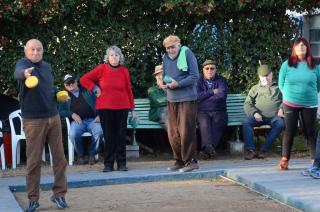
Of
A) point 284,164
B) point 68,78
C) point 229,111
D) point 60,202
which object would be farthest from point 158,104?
point 60,202

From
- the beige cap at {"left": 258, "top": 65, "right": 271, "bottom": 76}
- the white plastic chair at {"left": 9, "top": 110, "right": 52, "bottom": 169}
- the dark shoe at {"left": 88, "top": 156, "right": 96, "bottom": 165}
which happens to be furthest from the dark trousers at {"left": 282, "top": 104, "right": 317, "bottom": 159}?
the white plastic chair at {"left": 9, "top": 110, "right": 52, "bottom": 169}

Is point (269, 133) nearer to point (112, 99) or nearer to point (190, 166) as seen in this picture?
point (190, 166)

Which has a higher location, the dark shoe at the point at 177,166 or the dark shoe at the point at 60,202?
the dark shoe at the point at 177,166

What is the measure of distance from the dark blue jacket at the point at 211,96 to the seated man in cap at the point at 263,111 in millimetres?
389

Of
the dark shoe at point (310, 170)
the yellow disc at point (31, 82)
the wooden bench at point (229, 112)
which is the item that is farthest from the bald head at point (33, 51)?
the wooden bench at point (229, 112)

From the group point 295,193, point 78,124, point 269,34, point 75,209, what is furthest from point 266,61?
point 75,209

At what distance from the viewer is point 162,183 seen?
333 inches

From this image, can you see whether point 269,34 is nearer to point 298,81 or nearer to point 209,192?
point 298,81

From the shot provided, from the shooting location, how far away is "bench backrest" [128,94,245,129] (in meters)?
10.4

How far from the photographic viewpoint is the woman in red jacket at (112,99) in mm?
9008

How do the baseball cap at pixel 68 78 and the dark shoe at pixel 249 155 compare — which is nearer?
the baseball cap at pixel 68 78

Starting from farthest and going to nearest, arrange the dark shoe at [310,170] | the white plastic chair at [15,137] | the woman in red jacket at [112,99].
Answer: the white plastic chair at [15,137], the woman in red jacket at [112,99], the dark shoe at [310,170]

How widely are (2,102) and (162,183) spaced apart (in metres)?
3.22

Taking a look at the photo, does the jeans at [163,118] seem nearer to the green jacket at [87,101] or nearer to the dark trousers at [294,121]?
the green jacket at [87,101]
